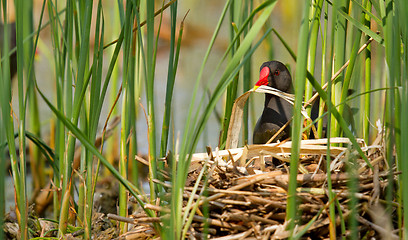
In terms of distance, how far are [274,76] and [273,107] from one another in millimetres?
147

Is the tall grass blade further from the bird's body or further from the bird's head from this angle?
the bird's head

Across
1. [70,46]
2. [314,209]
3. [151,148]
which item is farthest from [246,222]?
[70,46]

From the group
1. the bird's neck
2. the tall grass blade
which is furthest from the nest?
the bird's neck

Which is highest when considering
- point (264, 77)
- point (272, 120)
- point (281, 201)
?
point (264, 77)

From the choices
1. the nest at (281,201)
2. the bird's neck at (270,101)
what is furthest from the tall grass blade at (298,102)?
the bird's neck at (270,101)

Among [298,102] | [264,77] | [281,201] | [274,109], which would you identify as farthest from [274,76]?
[298,102]

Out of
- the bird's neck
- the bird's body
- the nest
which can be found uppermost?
the bird's neck

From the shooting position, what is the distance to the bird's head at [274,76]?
2172 millimetres

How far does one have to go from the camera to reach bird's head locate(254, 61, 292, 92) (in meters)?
2.17

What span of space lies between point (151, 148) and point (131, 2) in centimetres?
39

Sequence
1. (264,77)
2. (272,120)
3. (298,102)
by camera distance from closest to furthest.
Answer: (298,102), (272,120), (264,77)

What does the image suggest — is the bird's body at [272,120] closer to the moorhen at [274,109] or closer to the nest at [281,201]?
the moorhen at [274,109]

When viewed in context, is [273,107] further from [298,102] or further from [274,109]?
[298,102]

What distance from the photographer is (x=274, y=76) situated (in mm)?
2209
